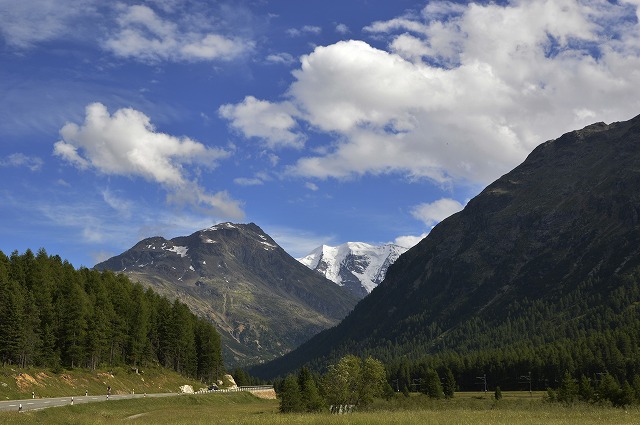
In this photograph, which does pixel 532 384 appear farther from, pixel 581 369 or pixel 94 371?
pixel 94 371

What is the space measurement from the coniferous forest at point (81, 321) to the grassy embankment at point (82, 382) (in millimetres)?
3086

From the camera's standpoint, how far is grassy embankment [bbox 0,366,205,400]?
251 feet

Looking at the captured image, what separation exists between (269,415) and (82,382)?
147 feet

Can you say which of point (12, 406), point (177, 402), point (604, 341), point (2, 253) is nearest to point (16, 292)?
point (2, 253)

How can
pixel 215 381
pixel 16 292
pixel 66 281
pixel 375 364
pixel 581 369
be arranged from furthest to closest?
pixel 581 369
pixel 215 381
pixel 66 281
pixel 375 364
pixel 16 292

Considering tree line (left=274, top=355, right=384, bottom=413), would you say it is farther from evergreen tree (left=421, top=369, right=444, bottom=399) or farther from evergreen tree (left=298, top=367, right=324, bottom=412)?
evergreen tree (left=421, top=369, right=444, bottom=399)

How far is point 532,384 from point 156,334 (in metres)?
129

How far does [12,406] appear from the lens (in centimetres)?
5994

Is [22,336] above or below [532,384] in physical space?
above

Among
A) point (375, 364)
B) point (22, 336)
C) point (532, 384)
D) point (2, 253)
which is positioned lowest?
point (532, 384)

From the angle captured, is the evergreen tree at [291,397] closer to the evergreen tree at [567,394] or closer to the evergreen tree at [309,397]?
the evergreen tree at [309,397]

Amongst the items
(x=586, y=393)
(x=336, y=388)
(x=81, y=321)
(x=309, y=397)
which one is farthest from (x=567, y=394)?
(x=81, y=321)

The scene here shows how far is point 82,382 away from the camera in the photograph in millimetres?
95000

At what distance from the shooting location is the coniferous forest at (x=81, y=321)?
88.0 metres
